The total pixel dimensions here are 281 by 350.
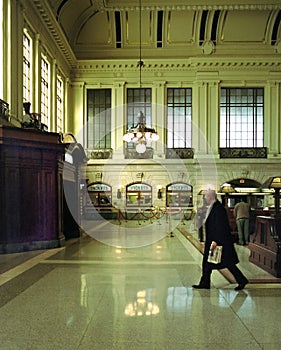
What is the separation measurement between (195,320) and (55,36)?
18567mm

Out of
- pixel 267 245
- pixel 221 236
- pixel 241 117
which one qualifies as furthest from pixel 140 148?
pixel 221 236

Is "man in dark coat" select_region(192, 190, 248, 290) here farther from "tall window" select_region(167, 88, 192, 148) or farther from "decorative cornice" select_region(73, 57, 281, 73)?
"decorative cornice" select_region(73, 57, 281, 73)

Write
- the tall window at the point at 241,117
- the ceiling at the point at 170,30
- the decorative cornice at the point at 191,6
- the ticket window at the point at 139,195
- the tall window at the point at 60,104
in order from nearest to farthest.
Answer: the decorative cornice at the point at 191,6, the ceiling at the point at 170,30, the tall window at the point at 60,104, the tall window at the point at 241,117, the ticket window at the point at 139,195

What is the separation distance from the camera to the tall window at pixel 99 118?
27219 millimetres

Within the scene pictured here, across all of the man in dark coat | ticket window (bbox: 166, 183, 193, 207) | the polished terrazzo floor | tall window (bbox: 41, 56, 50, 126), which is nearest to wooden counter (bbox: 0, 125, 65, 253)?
the polished terrazzo floor

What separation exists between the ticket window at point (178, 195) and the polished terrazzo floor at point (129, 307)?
56.7 feet

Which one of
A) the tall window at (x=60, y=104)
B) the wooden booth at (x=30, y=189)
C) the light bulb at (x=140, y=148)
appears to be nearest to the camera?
the wooden booth at (x=30, y=189)

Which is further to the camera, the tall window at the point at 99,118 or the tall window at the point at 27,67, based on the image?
the tall window at the point at 99,118

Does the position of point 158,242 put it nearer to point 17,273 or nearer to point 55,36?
point 17,273

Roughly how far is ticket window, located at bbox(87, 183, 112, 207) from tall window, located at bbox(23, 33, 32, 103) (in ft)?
32.9

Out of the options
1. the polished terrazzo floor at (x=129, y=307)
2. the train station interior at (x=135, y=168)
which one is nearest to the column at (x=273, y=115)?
the train station interior at (x=135, y=168)

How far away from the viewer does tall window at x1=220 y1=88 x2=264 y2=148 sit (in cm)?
2672

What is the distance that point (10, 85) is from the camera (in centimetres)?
1477

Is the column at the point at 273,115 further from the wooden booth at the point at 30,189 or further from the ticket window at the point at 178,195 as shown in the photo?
the wooden booth at the point at 30,189
